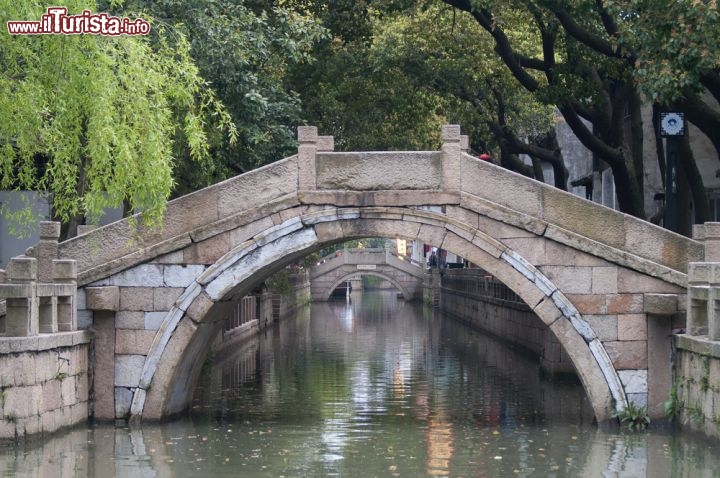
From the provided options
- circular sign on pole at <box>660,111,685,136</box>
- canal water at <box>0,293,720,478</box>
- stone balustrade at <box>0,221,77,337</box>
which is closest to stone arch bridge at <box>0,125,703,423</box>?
stone balustrade at <box>0,221,77,337</box>

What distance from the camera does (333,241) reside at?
1557cm

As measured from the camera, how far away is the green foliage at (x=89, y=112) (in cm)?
1323

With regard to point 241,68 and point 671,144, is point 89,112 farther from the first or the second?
point 671,144

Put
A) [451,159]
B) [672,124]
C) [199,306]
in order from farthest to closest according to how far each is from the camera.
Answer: [672,124] < [199,306] < [451,159]

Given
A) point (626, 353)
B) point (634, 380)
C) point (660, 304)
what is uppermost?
point (660, 304)

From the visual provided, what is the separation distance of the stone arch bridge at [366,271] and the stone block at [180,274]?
1940 inches

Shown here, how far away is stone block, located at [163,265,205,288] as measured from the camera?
599 inches

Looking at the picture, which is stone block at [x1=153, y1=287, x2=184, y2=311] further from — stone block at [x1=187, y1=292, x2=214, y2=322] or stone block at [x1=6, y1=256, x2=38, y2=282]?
stone block at [x1=6, y1=256, x2=38, y2=282]

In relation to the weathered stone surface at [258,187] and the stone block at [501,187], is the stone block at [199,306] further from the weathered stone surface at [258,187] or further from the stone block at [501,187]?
the stone block at [501,187]

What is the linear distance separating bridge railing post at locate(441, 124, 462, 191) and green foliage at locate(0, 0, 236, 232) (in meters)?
3.12

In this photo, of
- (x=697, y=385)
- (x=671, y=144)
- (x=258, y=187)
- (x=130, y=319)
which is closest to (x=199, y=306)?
(x=130, y=319)

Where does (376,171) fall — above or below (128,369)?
above

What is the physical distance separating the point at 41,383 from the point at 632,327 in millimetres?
7099

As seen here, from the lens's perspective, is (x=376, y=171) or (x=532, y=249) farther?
(x=376, y=171)
